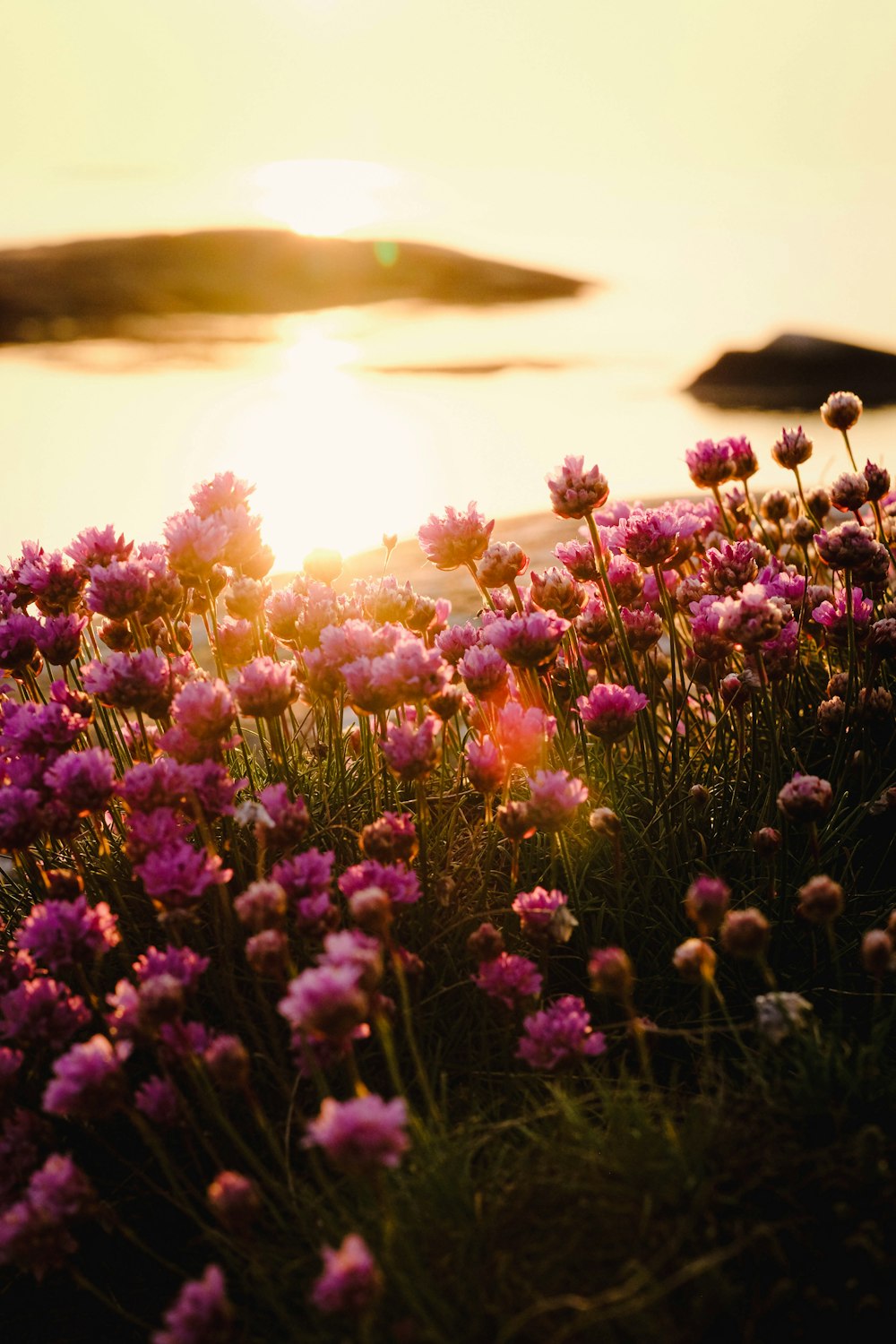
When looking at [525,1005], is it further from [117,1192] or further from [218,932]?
[117,1192]

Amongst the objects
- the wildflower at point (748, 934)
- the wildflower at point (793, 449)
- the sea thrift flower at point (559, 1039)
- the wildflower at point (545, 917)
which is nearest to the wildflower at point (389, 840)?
the wildflower at point (545, 917)

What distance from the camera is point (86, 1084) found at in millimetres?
1656

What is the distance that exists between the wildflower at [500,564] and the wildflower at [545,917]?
3.44 ft

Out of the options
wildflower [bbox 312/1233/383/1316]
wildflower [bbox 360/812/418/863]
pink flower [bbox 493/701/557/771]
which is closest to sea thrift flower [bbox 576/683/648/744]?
pink flower [bbox 493/701/557/771]

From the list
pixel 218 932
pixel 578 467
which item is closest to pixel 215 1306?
pixel 218 932

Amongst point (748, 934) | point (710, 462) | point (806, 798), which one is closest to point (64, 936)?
point (748, 934)

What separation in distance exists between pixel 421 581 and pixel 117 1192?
378cm

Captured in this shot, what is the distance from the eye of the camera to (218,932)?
2346mm

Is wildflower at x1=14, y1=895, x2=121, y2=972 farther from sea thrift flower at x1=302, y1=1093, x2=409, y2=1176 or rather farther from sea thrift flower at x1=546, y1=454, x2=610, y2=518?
sea thrift flower at x1=546, y1=454, x2=610, y2=518

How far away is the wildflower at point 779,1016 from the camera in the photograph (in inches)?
69.0

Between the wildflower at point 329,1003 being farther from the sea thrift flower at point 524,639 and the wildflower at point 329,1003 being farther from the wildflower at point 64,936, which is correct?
the sea thrift flower at point 524,639

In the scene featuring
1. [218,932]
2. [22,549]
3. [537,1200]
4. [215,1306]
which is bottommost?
[537,1200]

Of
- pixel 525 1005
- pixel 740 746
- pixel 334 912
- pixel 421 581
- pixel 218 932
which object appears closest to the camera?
pixel 334 912

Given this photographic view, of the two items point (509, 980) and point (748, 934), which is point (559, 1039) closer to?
point (509, 980)
